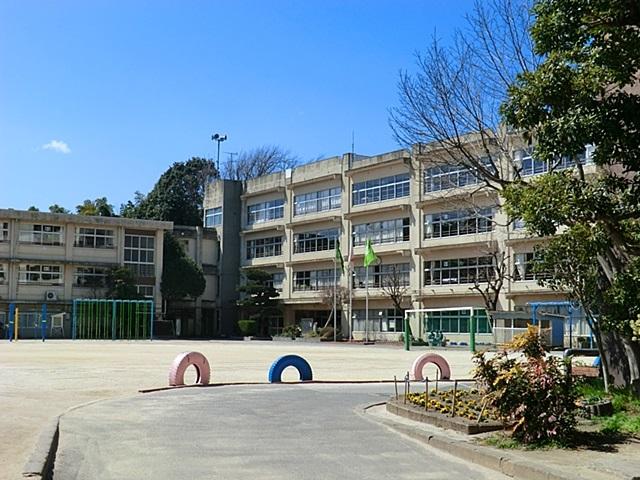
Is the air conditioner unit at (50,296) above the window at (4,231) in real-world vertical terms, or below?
below

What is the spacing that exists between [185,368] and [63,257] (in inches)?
2058

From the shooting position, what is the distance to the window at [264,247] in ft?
261

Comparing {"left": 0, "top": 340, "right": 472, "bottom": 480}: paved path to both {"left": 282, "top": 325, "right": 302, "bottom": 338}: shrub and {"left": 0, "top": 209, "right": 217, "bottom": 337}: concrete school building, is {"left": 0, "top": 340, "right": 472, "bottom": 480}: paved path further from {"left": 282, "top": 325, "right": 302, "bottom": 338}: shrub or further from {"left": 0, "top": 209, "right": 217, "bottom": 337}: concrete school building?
{"left": 282, "top": 325, "right": 302, "bottom": 338}: shrub

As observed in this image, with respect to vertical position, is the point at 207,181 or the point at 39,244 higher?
the point at 207,181

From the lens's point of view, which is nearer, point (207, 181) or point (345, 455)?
point (345, 455)

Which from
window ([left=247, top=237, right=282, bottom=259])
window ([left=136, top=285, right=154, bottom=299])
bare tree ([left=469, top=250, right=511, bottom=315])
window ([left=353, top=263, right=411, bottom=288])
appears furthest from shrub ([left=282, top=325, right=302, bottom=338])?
bare tree ([left=469, top=250, right=511, bottom=315])

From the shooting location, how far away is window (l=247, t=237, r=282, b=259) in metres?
79.6

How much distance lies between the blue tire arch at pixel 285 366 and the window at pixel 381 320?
4563 centimetres

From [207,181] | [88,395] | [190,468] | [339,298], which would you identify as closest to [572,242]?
[190,468]

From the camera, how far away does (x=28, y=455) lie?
9.04 meters

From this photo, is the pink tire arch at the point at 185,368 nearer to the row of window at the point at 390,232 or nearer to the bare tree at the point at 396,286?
the row of window at the point at 390,232

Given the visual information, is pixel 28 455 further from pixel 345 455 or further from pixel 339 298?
pixel 339 298

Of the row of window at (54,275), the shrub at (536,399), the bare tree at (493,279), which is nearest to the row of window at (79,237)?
the row of window at (54,275)

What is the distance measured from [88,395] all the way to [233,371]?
8773 mm
